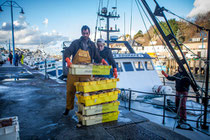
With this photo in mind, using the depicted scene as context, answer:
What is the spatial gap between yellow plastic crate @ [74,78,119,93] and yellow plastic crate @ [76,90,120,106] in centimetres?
13

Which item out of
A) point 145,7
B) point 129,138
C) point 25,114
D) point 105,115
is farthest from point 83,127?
point 145,7

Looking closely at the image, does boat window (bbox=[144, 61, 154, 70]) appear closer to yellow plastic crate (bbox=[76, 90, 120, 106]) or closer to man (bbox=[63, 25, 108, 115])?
man (bbox=[63, 25, 108, 115])

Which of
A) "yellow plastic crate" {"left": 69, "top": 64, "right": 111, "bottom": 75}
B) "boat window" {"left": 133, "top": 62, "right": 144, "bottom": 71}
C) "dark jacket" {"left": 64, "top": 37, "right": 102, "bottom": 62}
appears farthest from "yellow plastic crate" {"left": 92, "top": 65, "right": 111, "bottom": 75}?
"boat window" {"left": 133, "top": 62, "right": 144, "bottom": 71}

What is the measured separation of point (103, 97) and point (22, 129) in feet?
5.62

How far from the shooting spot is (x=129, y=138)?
8.74 ft

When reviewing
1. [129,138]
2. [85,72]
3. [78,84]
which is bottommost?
[129,138]

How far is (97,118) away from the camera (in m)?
3.13

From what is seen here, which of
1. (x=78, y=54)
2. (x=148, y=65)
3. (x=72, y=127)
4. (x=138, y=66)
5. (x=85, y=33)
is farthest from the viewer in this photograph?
(x=148, y=65)

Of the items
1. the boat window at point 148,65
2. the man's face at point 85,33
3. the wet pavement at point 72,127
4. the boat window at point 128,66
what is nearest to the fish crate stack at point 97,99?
the wet pavement at point 72,127

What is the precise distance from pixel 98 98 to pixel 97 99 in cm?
3

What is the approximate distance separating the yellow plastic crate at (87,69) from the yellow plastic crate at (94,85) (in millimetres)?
233

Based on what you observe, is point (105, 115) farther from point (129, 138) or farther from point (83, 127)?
point (129, 138)

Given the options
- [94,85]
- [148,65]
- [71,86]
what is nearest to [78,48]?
[71,86]

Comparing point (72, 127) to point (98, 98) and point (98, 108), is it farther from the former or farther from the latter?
point (98, 98)
